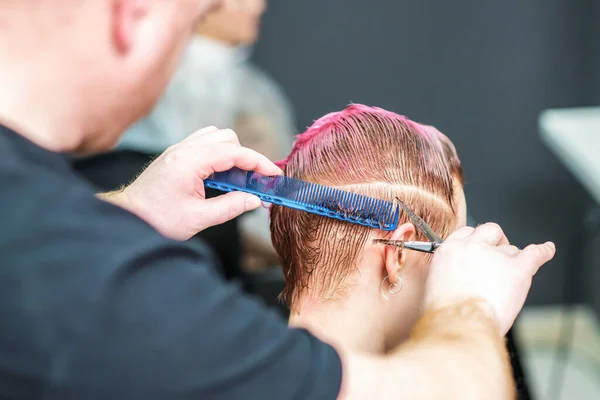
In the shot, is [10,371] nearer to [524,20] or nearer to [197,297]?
[197,297]

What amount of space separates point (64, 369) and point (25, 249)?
0.34 ft

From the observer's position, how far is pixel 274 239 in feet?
3.48

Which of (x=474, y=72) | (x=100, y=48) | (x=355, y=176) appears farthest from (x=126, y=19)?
(x=474, y=72)

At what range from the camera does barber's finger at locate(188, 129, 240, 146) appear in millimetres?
905

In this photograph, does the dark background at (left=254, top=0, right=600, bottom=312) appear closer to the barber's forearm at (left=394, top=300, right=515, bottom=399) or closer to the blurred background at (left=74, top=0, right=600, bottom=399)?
the blurred background at (left=74, top=0, right=600, bottom=399)

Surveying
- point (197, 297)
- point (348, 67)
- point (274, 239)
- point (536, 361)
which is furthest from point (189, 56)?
point (536, 361)

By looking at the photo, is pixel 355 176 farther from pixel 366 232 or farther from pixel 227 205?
pixel 227 205

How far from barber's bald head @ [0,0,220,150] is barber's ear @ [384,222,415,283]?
41cm

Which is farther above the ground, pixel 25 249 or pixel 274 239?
pixel 25 249

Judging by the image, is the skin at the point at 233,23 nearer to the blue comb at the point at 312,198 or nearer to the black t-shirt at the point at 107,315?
the blue comb at the point at 312,198

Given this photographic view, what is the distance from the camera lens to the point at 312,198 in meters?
A: 0.91

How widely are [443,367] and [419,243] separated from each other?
255 mm

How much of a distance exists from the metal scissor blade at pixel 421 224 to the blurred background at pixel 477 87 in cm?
120

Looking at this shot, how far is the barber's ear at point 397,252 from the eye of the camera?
3.15ft
